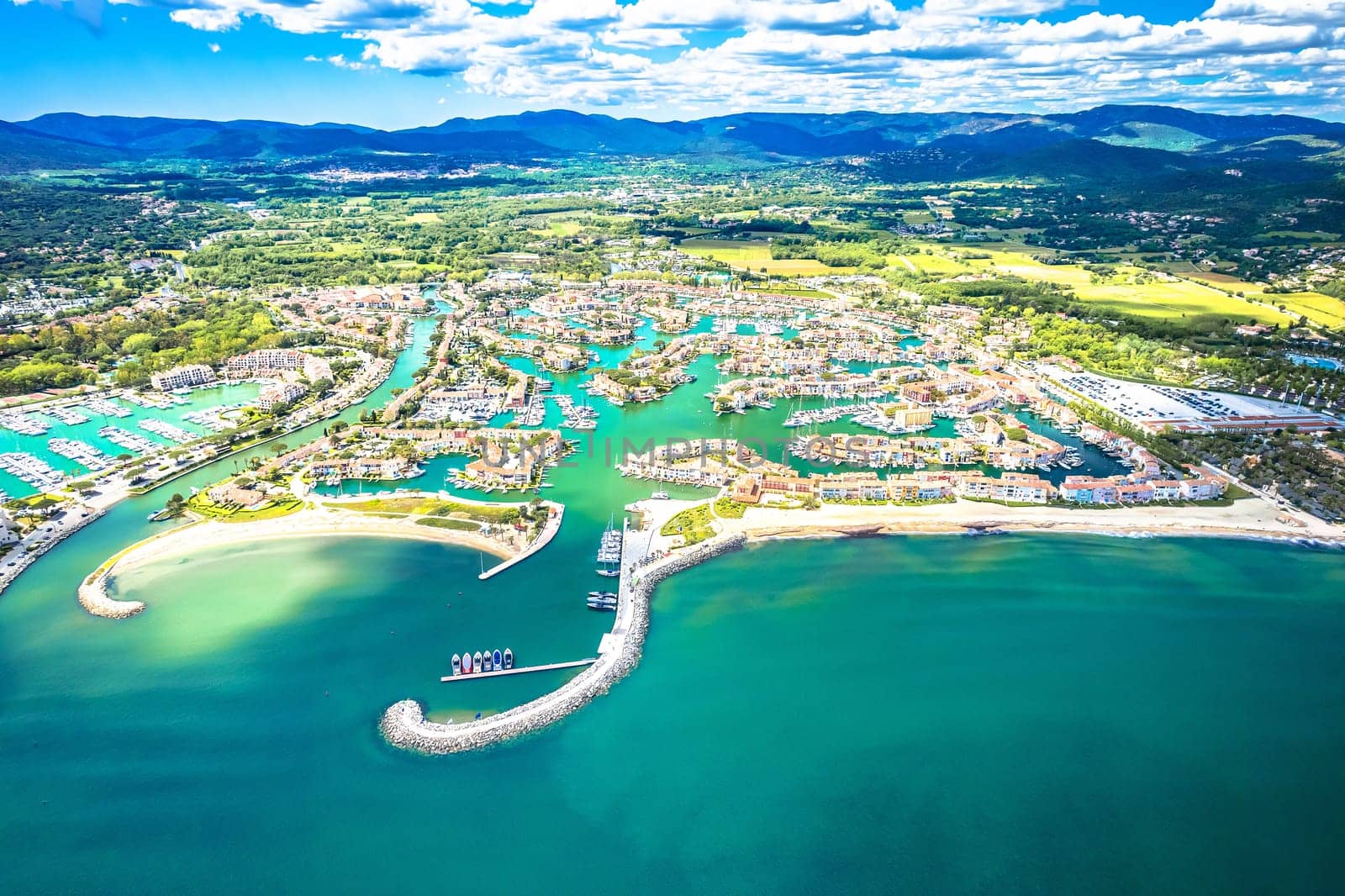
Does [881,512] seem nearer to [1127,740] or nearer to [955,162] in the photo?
[1127,740]

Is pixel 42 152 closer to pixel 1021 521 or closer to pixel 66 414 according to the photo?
pixel 66 414

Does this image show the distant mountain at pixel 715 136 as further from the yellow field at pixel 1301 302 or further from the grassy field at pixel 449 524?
the grassy field at pixel 449 524

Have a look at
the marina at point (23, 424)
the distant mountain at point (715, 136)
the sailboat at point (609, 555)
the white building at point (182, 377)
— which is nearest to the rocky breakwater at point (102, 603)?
the sailboat at point (609, 555)

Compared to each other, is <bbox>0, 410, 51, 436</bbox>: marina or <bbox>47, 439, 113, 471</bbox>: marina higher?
<bbox>0, 410, 51, 436</bbox>: marina

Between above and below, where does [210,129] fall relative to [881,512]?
above

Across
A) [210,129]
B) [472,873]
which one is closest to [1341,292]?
[472,873]

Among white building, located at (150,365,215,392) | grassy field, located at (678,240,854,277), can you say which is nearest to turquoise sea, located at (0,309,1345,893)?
white building, located at (150,365,215,392)

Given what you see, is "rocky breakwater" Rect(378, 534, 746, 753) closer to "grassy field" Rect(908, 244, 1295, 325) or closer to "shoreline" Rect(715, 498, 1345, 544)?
"shoreline" Rect(715, 498, 1345, 544)
